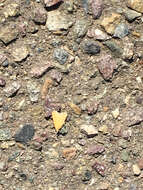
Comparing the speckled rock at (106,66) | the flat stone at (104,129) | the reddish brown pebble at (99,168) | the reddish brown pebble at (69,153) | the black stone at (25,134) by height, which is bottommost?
the reddish brown pebble at (99,168)

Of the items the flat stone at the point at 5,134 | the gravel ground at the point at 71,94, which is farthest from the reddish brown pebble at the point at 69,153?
the flat stone at the point at 5,134

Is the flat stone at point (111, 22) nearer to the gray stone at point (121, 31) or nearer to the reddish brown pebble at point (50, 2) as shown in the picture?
the gray stone at point (121, 31)

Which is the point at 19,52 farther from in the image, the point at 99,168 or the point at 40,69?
the point at 99,168

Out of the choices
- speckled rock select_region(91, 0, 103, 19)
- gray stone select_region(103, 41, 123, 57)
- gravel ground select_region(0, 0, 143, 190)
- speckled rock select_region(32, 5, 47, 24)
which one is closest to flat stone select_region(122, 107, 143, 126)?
gravel ground select_region(0, 0, 143, 190)

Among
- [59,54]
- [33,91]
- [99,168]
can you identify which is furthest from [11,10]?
[99,168]

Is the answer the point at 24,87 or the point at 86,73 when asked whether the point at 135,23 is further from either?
the point at 24,87

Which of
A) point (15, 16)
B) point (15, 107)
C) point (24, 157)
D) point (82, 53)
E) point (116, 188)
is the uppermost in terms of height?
point (15, 16)

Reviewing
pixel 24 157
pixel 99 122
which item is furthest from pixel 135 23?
pixel 24 157
